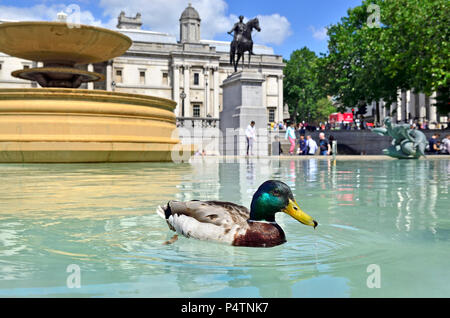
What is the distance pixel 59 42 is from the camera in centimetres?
1389

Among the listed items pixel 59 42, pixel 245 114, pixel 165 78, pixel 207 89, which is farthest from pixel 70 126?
pixel 207 89

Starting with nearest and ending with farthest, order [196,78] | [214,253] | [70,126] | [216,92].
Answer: [214,253]
[70,126]
[196,78]
[216,92]

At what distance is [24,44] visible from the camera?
14.0m

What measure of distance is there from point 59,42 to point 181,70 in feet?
186

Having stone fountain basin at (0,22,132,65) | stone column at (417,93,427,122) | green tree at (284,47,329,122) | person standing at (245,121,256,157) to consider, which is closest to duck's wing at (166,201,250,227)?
stone fountain basin at (0,22,132,65)

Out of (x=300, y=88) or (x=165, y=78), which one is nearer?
(x=165, y=78)

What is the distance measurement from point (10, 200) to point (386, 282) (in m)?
4.21

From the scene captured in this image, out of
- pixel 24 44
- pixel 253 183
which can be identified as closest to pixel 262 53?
pixel 24 44

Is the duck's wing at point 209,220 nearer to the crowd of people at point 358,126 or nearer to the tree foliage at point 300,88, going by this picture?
the crowd of people at point 358,126

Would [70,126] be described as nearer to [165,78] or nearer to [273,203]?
[273,203]

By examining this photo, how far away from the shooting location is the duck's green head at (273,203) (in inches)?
121

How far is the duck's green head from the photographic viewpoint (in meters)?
3.07

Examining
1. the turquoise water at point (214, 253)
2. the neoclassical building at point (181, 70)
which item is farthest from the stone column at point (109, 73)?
the turquoise water at point (214, 253)

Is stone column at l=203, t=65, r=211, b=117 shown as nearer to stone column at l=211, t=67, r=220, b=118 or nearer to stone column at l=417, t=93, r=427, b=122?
stone column at l=211, t=67, r=220, b=118
